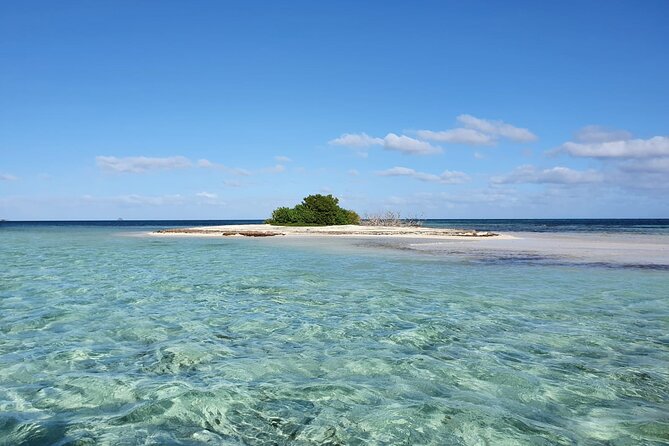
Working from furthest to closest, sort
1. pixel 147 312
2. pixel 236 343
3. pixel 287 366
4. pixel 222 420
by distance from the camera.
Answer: pixel 147 312 < pixel 236 343 < pixel 287 366 < pixel 222 420

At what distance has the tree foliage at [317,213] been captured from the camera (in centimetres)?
7281

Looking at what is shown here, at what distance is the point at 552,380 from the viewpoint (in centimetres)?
668

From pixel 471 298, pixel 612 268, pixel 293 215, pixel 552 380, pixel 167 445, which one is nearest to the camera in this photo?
pixel 167 445

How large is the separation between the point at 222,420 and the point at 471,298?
955 centimetres

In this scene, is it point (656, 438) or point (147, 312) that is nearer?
point (656, 438)

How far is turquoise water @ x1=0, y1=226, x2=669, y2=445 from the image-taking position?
5.12 metres

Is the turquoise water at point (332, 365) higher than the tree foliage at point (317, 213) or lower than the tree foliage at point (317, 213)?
lower

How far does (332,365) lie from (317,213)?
65770 millimetres

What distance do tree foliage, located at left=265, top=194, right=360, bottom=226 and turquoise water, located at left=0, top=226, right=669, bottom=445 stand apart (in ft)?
189

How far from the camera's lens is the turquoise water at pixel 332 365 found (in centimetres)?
512

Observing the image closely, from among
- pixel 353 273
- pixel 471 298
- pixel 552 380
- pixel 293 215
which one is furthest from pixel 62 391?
pixel 293 215

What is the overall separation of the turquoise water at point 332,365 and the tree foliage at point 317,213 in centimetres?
5773

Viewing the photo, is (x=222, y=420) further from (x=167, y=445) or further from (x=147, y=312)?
(x=147, y=312)

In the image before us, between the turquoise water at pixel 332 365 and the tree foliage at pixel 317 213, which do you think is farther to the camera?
the tree foliage at pixel 317 213
